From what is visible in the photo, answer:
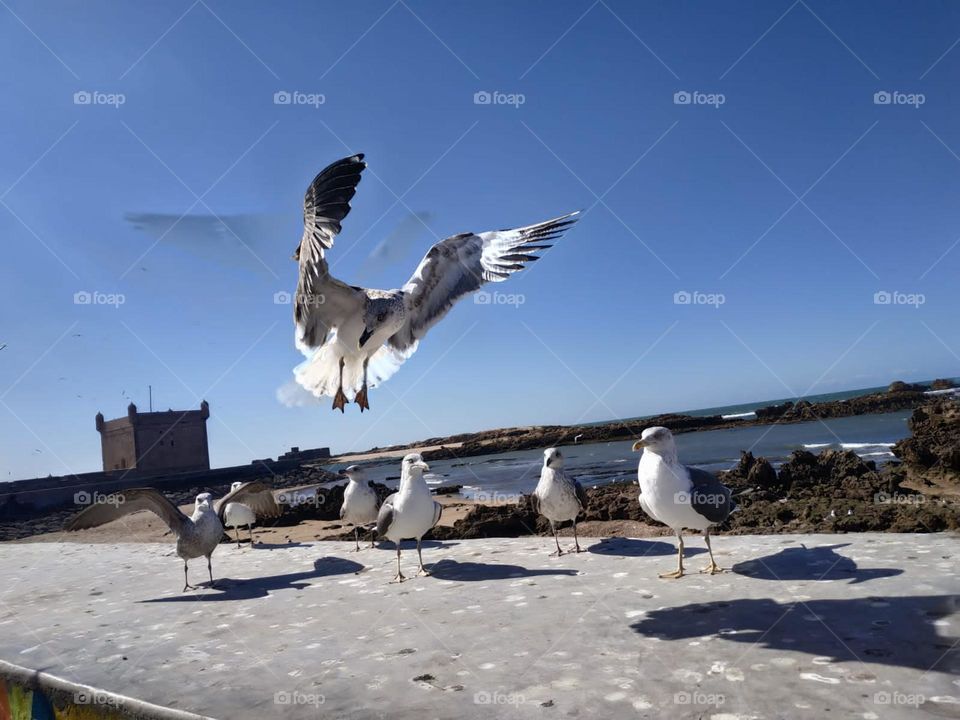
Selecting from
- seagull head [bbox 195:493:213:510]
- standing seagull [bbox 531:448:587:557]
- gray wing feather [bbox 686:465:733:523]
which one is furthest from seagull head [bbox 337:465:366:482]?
gray wing feather [bbox 686:465:733:523]

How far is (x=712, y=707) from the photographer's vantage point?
2.72 meters

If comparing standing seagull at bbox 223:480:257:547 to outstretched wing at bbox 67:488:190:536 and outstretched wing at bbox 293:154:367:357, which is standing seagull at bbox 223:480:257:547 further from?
outstretched wing at bbox 293:154:367:357

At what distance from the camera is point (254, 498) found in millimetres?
9625

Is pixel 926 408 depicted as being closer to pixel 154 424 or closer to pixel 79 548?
pixel 79 548

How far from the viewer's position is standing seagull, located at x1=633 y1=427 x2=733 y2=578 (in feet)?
15.6

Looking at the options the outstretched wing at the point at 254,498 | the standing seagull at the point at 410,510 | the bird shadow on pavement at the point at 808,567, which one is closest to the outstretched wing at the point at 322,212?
the standing seagull at the point at 410,510

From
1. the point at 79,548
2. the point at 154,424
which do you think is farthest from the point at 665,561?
the point at 154,424

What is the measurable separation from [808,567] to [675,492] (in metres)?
1.15

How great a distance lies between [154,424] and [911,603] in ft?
182

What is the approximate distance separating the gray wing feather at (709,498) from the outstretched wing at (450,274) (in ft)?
13.3

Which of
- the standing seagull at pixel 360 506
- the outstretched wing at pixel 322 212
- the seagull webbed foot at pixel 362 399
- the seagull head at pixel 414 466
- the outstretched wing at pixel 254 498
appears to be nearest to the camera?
the outstretched wing at pixel 322 212

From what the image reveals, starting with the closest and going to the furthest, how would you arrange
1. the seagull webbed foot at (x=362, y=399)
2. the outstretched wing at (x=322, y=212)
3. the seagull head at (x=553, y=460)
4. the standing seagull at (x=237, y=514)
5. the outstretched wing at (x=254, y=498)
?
the outstretched wing at (x=322, y=212) → the seagull webbed foot at (x=362, y=399) → the seagull head at (x=553, y=460) → the outstretched wing at (x=254, y=498) → the standing seagull at (x=237, y=514)

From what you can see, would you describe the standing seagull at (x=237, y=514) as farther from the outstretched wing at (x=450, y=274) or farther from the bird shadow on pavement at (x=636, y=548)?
the bird shadow on pavement at (x=636, y=548)

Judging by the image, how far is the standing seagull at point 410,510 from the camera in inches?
245
